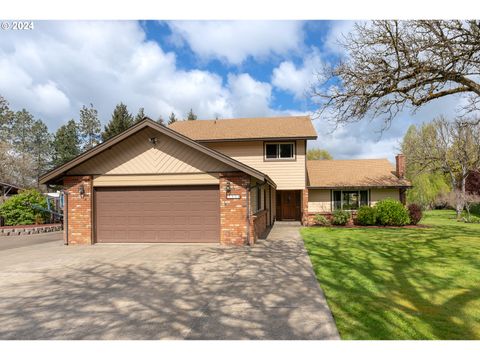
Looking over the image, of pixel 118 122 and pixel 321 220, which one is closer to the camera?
pixel 321 220

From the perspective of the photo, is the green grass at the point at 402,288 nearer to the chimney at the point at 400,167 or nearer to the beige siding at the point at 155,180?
the beige siding at the point at 155,180

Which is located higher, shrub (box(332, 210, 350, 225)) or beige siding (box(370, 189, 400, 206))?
beige siding (box(370, 189, 400, 206))

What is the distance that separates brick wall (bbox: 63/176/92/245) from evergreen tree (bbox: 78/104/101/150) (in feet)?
161

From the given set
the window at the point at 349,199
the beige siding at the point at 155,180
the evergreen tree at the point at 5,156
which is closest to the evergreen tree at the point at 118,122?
the evergreen tree at the point at 5,156

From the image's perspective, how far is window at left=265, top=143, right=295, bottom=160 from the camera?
18.2 metres

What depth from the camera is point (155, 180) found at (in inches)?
464

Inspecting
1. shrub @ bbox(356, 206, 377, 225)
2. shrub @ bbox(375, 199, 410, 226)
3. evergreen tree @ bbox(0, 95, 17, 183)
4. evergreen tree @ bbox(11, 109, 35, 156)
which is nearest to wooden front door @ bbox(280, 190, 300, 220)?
shrub @ bbox(356, 206, 377, 225)

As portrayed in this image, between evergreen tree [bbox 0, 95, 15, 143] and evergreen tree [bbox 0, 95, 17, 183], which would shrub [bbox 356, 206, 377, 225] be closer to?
evergreen tree [bbox 0, 95, 17, 183]

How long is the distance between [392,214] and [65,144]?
179 feet

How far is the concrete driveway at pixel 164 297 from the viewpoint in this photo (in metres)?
4.21

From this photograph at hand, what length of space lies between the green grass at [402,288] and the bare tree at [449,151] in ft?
60.1

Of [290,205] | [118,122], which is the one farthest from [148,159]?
[118,122]

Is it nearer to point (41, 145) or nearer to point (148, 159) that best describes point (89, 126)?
point (41, 145)

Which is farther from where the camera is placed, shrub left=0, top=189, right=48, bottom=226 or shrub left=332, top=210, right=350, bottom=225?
shrub left=0, top=189, right=48, bottom=226
